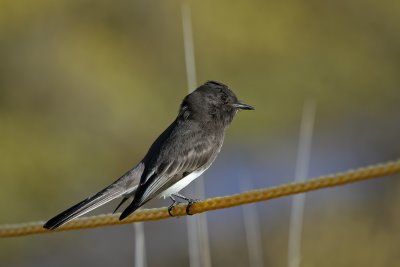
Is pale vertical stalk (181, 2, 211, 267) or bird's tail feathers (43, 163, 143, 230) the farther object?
pale vertical stalk (181, 2, 211, 267)

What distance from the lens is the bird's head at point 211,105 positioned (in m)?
6.81

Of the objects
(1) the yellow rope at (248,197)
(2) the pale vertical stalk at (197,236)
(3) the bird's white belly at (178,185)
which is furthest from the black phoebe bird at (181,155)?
(1) the yellow rope at (248,197)

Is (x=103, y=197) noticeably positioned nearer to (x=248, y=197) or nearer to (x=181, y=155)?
(x=181, y=155)

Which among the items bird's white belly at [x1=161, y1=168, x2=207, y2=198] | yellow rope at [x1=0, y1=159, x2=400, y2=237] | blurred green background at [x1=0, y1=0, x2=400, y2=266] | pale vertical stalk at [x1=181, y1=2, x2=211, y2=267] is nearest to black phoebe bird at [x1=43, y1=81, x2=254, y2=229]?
bird's white belly at [x1=161, y1=168, x2=207, y2=198]

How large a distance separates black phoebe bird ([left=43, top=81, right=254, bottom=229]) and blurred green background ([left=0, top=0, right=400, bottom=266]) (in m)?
3.76

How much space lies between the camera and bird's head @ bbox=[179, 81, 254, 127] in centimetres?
681

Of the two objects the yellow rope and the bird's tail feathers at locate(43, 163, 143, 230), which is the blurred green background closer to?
the bird's tail feathers at locate(43, 163, 143, 230)

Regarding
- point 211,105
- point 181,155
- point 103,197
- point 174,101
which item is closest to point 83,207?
point 103,197

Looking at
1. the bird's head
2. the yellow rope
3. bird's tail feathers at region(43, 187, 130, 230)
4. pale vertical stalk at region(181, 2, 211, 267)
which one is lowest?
pale vertical stalk at region(181, 2, 211, 267)

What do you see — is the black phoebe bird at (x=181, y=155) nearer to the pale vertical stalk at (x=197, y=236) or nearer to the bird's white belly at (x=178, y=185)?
the bird's white belly at (x=178, y=185)

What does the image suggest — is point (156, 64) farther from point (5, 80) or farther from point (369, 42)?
point (369, 42)

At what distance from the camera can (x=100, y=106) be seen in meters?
13.4

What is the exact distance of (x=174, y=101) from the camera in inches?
542

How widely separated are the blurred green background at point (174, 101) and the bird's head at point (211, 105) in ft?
12.1
